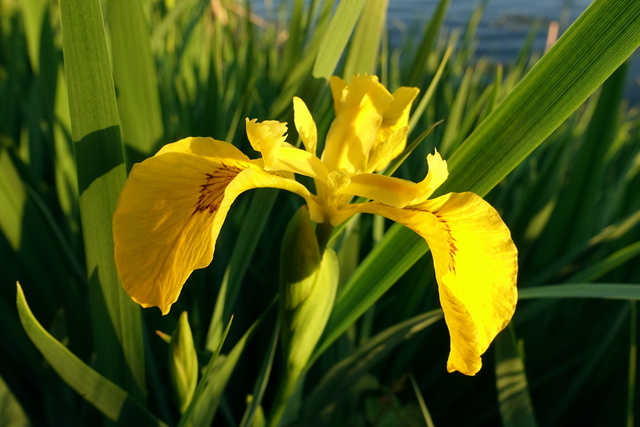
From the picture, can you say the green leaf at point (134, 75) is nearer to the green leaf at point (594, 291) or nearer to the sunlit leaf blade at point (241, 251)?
the sunlit leaf blade at point (241, 251)

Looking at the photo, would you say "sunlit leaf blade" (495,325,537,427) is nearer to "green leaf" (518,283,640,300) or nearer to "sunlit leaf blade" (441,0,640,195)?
"green leaf" (518,283,640,300)

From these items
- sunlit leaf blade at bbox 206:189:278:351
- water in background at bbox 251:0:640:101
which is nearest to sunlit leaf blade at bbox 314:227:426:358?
sunlit leaf blade at bbox 206:189:278:351

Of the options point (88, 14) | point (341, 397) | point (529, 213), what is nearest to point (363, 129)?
point (88, 14)

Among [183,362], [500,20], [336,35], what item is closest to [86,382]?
[183,362]

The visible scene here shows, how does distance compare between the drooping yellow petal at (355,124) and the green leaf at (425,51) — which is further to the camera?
the green leaf at (425,51)

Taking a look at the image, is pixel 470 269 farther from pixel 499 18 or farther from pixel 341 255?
pixel 499 18

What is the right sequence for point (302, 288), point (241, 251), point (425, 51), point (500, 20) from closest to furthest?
point (302, 288)
point (241, 251)
point (425, 51)
point (500, 20)

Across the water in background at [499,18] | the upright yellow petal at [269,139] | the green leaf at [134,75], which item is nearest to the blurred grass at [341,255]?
the green leaf at [134,75]
